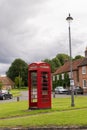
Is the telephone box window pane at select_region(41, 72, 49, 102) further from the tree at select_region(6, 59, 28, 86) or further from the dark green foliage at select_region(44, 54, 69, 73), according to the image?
the tree at select_region(6, 59, 28, 86)

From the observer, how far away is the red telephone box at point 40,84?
24.4 meters

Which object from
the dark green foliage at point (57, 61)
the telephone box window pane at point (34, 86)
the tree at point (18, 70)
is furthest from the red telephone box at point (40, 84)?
the tree at point (18, 70)

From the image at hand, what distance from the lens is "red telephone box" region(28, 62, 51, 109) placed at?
80.0 feet

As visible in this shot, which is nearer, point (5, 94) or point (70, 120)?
point (70, 120)

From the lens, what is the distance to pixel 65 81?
286ft

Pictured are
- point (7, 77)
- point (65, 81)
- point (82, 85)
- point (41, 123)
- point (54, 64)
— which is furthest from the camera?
point (7, 77)

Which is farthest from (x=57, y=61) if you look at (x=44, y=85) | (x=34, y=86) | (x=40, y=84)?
(x=40, y=84)

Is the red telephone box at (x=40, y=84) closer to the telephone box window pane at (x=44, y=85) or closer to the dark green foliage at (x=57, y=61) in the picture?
the telephone box window pane at (x=44, y=85)

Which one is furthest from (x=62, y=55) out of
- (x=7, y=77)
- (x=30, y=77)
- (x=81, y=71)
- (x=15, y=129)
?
(x=15, y=129)

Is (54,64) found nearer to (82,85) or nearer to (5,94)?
(82,85)

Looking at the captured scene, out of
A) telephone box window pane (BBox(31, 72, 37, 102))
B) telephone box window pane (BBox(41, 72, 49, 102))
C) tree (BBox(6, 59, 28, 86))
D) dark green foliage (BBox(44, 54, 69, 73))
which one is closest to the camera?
telephone box window pane (BBox(41, 72, 49, 102))

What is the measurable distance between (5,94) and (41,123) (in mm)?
38974

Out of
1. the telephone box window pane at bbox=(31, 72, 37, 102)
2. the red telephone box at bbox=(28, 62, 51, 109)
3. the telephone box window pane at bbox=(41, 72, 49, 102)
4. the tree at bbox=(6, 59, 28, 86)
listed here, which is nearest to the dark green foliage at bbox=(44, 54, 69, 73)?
the tree at bbox=(6, 59, 28, 86)

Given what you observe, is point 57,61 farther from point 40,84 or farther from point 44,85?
point 40,84
